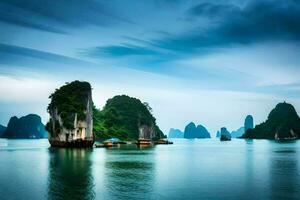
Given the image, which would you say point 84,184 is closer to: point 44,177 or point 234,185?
point 44,177

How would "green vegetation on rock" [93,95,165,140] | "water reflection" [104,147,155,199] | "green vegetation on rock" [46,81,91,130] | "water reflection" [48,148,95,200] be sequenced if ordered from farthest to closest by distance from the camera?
"green vegetation on rock" [93,95,165,140] → "green vegetation on rock" [46,81,91,130] → "water reflection" [104,147,155,199] → "water reflection" [48,148,95,200]

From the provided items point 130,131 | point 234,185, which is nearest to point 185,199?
point 234,185

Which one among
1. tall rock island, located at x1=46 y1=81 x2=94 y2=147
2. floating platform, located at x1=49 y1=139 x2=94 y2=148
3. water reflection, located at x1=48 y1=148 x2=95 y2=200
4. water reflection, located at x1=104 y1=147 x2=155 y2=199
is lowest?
water reflection, located at x1=104 y1=147 x2=155 y2=199

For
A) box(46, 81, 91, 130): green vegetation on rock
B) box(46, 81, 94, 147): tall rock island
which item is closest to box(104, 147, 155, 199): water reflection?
box(46, 81, 94, 147): tall rock island

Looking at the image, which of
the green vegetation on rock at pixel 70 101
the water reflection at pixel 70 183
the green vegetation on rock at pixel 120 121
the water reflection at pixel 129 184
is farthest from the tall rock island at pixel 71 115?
the green vegetation on rock at pixel 120 121

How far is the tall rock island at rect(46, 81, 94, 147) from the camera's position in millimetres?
94500

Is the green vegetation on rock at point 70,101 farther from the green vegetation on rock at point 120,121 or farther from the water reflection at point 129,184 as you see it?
the green vegetation on rock at point 120,121

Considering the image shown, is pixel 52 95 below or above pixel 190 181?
above

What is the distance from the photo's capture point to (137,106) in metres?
199

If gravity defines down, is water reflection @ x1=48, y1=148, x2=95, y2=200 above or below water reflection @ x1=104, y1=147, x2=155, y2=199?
above

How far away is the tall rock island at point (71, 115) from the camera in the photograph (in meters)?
94.5

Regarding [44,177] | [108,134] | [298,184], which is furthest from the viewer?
[108,134]

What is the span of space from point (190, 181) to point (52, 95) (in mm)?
73691

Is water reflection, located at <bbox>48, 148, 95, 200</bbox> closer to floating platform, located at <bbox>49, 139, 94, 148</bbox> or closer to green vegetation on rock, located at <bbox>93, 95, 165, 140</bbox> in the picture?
floating platform, located at <bbox>49, 139, 94, 148</bbox>
